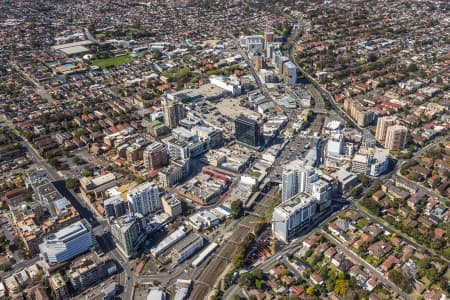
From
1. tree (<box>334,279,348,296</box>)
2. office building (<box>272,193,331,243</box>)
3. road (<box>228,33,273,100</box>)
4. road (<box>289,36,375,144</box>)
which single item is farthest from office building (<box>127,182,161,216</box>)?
road (<box>228,33,273,100</box>)

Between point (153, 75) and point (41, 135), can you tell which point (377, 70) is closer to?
point (153, 75)

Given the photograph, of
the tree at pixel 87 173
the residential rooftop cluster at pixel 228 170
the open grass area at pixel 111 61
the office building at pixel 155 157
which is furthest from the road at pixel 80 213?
the open grass area at pixel 111 61

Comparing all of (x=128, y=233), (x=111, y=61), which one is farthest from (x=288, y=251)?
(x=111, y=61)

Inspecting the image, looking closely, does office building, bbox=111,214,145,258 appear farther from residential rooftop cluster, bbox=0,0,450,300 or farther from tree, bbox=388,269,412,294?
tree, bbox=388,269,412,294

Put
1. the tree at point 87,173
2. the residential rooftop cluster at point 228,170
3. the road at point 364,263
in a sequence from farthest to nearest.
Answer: the tree at point 87,173
the residential rooftop cluster at point 228,170
the road at point 364,263

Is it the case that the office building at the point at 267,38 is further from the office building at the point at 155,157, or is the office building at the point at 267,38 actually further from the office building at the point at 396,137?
the office building at the point at 155,157
